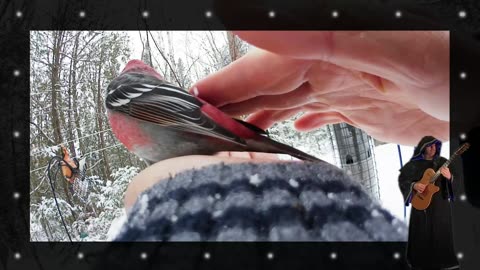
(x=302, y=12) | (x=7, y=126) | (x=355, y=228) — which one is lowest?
(x=355, y=228)

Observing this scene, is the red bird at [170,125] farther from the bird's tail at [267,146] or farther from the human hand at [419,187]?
the human hand at [419,187]

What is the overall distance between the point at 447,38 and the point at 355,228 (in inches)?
10.1

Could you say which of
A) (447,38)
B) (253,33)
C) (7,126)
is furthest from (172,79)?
(447,38)

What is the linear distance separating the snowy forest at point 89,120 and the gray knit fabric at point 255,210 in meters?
0.05

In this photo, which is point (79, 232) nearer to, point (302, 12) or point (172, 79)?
point (172, 79)

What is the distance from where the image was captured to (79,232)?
681mm

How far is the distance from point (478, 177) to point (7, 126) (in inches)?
24.5

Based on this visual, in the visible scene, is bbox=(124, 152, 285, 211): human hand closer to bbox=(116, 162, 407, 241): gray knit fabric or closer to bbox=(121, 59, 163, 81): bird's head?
bbox=(116, 162, 407, 241): gray knit fabric

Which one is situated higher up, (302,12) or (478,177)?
(302,12)

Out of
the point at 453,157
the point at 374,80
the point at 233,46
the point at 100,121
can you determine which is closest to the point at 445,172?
the point at 453,157

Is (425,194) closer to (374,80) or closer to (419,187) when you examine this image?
(419,187)

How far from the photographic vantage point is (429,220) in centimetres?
64

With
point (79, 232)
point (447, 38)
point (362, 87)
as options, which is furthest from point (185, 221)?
point (447, 38)

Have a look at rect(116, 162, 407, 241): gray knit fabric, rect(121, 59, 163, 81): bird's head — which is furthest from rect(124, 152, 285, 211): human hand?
rect(121, 59, 163, 81): bird's head
